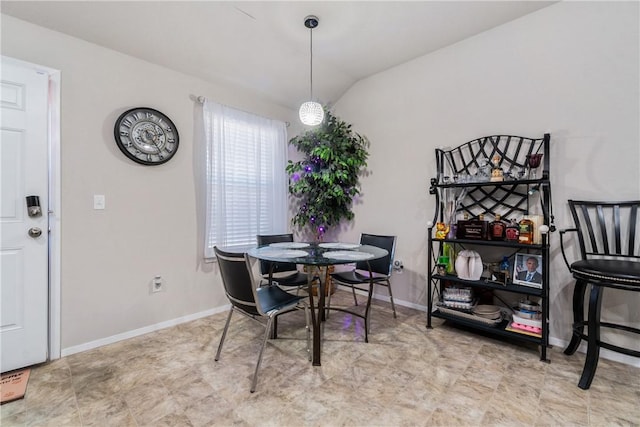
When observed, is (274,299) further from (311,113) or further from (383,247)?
(311,113)

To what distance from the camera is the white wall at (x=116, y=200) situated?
7.40 ft

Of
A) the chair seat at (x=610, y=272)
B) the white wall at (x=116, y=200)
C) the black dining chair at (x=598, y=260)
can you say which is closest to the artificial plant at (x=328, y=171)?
the white wall at (x=116, y=200)

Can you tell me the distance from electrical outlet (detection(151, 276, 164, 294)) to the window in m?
0.49

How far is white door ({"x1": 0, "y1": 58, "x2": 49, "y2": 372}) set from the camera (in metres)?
1.99

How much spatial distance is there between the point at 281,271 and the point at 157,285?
3.88ft

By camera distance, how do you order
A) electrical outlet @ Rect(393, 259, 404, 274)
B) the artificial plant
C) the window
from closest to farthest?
the window
electrical outlet @ Rect(393, 259, 404, 274)
the artificial plant

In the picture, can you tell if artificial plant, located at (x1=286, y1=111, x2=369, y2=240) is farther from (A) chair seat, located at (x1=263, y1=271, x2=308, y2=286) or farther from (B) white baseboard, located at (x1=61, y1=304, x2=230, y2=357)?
(B) white baseboard, located at (x1=61, y1=304, x2=230, y2=357)

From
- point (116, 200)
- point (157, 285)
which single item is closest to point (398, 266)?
point (157, 285)

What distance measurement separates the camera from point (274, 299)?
84.4 inches

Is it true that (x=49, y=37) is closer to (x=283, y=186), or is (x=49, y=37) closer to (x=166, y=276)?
(x=166, y=276)

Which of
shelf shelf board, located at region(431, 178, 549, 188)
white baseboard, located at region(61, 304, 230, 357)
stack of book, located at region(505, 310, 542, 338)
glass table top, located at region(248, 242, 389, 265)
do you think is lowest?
white baseboard, located at region(61, 304, 230, 357)

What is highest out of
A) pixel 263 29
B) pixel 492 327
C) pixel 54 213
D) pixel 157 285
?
pixel 263 29

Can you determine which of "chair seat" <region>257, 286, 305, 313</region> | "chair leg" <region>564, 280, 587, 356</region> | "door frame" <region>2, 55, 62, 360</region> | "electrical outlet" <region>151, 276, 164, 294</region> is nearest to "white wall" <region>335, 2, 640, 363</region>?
"chair leg" <region>564, 280, 587, 356</region>

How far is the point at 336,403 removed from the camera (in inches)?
66.2
